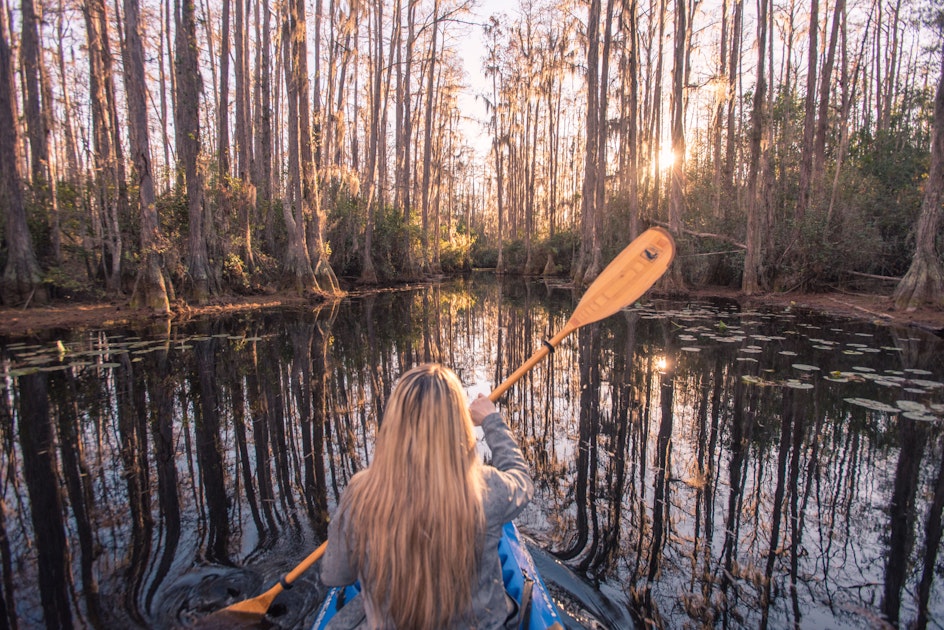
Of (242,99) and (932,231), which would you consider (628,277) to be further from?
(242,99)

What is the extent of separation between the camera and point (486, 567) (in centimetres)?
153

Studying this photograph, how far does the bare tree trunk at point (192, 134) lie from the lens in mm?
11547

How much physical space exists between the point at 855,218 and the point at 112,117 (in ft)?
67.6

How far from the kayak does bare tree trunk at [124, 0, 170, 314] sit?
11.2 metres

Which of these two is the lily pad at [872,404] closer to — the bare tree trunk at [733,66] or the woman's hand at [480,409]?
the woman's hand at [480,409]

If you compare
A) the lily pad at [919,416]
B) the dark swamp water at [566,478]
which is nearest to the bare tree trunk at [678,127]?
the dark swamp water at [566,478]

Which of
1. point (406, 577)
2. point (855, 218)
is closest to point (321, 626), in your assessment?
point (406, 577)

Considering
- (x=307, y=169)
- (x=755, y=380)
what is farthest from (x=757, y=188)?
(x=307, y=169)

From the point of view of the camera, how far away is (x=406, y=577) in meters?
1.37

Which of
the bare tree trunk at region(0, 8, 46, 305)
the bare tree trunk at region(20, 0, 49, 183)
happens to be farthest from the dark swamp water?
the bare tree trunk at region(20, 0, 49, 183)

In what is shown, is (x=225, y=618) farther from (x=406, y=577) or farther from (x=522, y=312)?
(x=522, y=312)

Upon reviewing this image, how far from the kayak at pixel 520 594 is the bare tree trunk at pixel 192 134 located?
1270cm

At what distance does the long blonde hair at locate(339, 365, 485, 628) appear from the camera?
1.37m

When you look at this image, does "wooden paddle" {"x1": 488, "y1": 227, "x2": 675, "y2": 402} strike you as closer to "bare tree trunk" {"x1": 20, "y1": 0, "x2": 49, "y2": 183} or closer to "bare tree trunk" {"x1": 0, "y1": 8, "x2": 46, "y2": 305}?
"bare tree trunk" {"x1": 0, "y1": 8, "x2": 46, "y2": 305}
